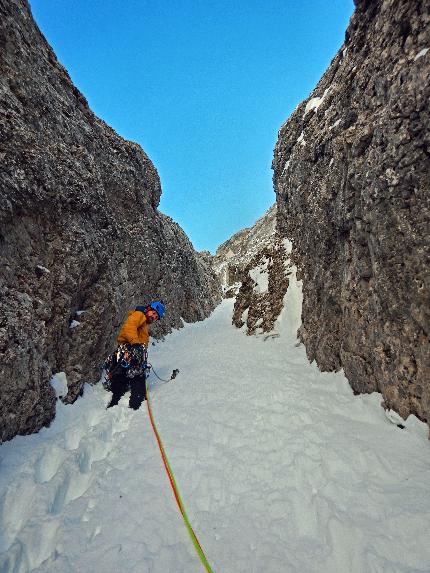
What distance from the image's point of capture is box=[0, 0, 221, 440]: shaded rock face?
281 inches

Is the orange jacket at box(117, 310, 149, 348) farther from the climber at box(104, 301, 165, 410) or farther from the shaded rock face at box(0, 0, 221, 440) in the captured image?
the shaded rock face at box(0, 0, 221, 440)

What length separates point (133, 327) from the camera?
1002 centimetres

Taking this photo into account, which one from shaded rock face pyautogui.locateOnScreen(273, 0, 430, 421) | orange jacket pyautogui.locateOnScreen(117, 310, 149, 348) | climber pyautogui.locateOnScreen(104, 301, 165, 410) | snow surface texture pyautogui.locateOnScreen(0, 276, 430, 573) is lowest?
snow surface texture pyautogui.locateOnScreen(0, 276, 430, 573)

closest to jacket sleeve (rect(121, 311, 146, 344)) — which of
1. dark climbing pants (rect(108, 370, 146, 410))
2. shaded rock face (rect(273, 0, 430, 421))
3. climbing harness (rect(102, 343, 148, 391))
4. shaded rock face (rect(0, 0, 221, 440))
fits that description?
climbing harness (rect(102, 343, 148, 391))

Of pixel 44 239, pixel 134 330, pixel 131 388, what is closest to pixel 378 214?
Answer: pixel 134 330

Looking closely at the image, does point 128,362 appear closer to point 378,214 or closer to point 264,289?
point 378,214

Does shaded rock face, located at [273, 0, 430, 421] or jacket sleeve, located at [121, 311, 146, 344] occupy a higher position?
shaded rock face, located at [273, 0, 430, 421]

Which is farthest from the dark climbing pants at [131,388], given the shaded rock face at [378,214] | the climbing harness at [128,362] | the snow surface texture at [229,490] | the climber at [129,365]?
the shaded rock face at [378,214]

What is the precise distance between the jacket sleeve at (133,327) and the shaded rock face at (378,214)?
616 cm

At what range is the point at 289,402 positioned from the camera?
7.67 meters

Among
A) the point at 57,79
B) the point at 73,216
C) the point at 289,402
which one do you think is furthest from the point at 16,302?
the point at 57,79

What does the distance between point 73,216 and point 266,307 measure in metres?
12.5

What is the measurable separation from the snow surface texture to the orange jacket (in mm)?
2338

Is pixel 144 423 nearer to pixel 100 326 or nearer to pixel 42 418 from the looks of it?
pixel 42 418
